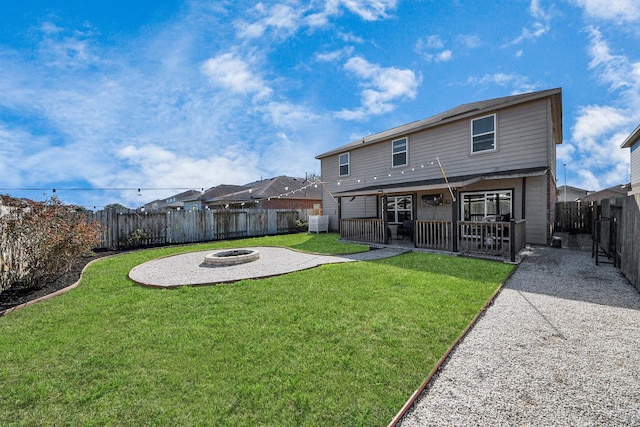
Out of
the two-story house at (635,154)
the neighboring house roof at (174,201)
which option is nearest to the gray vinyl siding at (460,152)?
the two-story house at (635,154)

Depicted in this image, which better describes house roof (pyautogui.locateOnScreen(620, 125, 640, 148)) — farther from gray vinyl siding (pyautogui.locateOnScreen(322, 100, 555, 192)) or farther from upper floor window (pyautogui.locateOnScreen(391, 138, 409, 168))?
upper floor window (pyautogui.locateOnScreen(391, 138, 409, 168))

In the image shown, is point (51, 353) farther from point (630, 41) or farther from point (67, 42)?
point (630, 41)

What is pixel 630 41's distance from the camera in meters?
9.73

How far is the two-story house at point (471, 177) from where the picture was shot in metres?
9.71

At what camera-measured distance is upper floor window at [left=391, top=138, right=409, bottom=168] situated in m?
14.3

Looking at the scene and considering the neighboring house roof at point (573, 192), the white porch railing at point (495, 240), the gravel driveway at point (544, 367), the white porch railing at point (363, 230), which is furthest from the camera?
the neighboring house roof at point (573, 192)

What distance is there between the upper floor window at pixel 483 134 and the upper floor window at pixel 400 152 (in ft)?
10.8

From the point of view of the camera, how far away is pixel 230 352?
2.97 meters

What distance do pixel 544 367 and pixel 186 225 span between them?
1506 centimetres

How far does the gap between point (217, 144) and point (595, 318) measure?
1923 cm

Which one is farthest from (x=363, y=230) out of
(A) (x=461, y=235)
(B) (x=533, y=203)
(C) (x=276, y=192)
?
(C) (x=276, y=192)

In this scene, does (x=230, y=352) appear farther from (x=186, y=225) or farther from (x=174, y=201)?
(x=174, y=201)

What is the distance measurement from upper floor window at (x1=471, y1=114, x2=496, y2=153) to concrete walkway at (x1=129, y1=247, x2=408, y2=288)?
5.94 m

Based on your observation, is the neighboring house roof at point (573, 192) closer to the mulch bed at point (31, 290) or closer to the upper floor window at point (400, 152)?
the upper floor window at point (400, 152)
